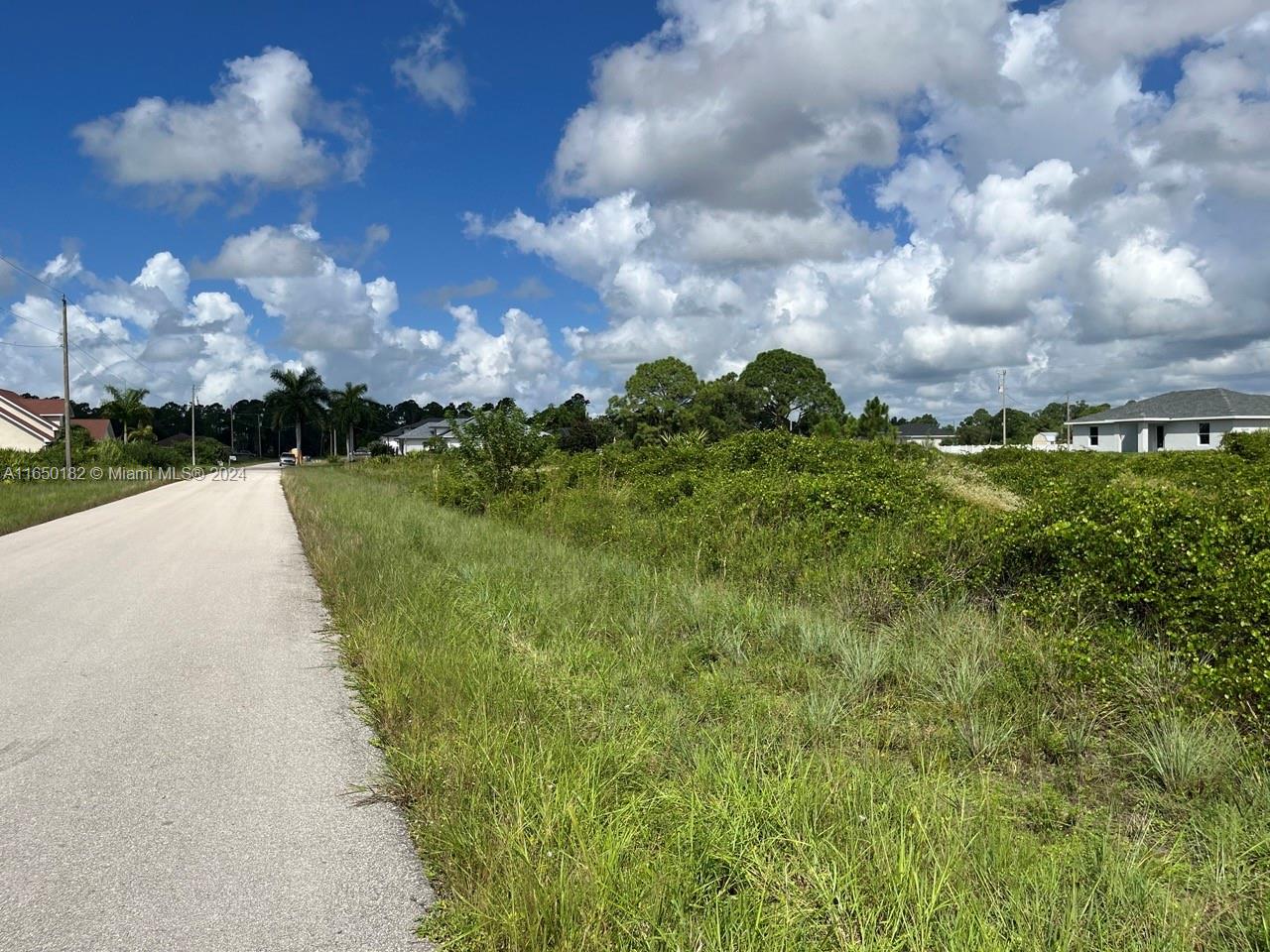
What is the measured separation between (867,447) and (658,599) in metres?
10.3

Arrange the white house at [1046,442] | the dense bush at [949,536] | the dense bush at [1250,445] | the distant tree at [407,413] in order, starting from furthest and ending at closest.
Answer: the distant tree at [407,413] < the white house at [1046,442] < the dense bush at [1250,445] < the dense bush at [949,536]

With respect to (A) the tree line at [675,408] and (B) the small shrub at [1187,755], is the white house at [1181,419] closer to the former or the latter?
(A) the tree line at [675,408]

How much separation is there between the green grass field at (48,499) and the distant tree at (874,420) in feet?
135

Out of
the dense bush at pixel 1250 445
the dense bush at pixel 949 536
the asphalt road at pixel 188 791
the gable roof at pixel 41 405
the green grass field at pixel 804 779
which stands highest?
the gable roof at pixel 41 405

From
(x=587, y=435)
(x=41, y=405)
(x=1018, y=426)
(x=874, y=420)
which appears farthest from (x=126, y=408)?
(x=1018, y=426)

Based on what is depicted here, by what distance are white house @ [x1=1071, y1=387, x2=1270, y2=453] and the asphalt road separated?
5606 cm

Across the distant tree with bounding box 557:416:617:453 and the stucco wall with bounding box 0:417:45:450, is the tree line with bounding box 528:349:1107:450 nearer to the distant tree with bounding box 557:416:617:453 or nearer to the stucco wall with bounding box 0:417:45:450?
the distant tree with bounding box 557:416:617:453

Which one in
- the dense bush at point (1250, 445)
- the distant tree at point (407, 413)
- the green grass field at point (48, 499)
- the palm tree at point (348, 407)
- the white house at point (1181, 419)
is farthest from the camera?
the distant tree at point (407, 413)

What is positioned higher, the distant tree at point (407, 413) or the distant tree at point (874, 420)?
the distant tree at point (407, 413)

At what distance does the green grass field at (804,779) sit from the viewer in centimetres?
265

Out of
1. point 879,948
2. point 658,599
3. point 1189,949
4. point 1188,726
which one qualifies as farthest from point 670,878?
point 658,599

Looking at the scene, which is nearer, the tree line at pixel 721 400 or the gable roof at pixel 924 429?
the tree line at pixel 721 400

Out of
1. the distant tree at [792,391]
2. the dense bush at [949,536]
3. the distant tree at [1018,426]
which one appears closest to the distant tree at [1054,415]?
the distant tree at [1018,426]

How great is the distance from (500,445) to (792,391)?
6352 cm
